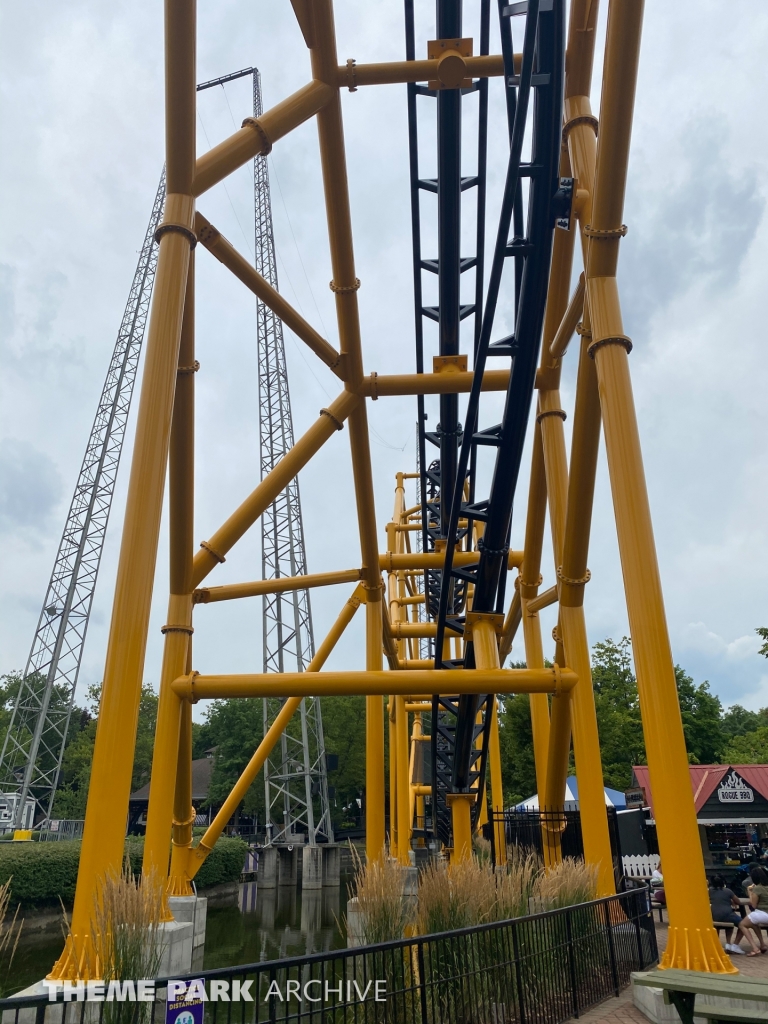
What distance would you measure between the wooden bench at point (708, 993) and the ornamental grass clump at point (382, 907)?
178cm

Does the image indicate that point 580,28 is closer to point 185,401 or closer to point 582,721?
point 185,401

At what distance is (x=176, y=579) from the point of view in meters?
9.88

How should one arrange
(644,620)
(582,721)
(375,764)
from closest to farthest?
(644,620), (582,721), (375,764)

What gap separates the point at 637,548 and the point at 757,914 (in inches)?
262

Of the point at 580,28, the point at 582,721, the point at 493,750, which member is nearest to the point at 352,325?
the point at 580,28

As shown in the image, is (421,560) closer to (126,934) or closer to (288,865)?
(126,934)

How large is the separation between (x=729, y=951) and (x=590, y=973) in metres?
4.05

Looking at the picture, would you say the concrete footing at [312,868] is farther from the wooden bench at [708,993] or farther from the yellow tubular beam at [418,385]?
the wooden bench at [708,993]

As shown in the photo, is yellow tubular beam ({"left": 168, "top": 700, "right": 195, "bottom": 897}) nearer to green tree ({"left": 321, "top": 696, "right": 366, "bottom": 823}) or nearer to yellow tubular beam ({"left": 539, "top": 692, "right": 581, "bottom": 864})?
yellow tubular beam ({"left": 539, "top": 692, "right": 581, "bottom": 864})

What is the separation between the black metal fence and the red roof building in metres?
17.0

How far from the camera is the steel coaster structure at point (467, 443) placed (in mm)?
5672

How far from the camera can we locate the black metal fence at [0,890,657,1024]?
4.26m

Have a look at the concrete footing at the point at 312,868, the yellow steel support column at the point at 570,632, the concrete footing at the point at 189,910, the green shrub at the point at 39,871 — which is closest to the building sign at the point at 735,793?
the yellow steel support column at the point at 570,632

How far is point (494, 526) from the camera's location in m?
10.2
